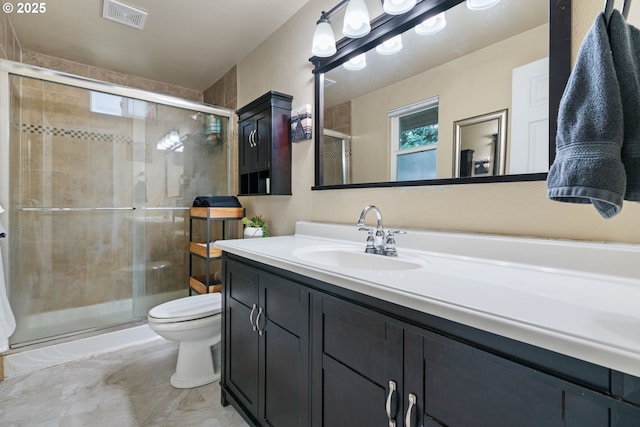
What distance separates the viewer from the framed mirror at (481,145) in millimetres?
1033

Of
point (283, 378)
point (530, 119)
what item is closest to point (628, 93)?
point (530, 119)

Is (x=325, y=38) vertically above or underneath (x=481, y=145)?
above

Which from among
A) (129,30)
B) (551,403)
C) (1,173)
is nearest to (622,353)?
(551,403)

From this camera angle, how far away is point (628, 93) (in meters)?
0.47

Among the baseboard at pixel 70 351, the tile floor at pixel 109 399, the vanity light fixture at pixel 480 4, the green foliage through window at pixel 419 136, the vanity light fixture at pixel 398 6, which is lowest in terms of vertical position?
the tile floor at pixel 109 399

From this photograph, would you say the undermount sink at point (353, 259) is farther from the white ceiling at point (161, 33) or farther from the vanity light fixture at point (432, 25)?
the white ceiling at point (161, 33)

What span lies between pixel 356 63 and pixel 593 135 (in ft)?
4.29

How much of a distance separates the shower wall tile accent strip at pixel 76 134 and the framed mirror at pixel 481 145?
8.71 feet

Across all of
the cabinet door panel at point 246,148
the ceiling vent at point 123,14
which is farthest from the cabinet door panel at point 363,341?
the ceiling vent at point 123,14

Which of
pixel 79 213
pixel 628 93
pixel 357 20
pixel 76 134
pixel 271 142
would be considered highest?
pixel 357 20

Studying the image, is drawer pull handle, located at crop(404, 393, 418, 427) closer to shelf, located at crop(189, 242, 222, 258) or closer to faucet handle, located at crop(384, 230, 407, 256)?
faucet handle, located at crop(384, 230, 407, 256)

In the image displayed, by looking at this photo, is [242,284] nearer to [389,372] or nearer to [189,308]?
[189,308]

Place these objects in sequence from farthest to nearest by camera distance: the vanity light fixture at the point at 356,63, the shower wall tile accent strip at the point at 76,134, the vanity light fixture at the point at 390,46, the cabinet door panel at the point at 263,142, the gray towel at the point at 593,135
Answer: the shower wall tile accent strip at the point at 76,134 < the cabinet door panel at the point at 263,142 < the vanity light fixture at the point at 356,63 < the vanity light fixture at the point at 390,46 < the gray towel at the point at 593,135

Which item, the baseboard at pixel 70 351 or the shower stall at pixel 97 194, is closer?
the baseboard at pixel 70 351
